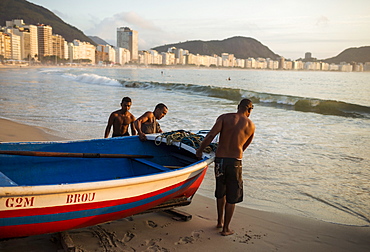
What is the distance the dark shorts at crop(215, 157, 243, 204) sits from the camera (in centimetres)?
417

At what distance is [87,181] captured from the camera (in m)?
3.93

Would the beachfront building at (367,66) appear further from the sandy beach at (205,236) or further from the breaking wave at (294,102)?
the sandy beach at (205,236)

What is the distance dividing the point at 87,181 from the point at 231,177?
5.29ft

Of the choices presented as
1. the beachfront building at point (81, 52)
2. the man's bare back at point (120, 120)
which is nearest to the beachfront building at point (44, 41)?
the beachfront building at point (81, 52)

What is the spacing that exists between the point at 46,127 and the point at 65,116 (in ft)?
8.42

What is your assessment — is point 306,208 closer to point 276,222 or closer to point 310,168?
point 276,222

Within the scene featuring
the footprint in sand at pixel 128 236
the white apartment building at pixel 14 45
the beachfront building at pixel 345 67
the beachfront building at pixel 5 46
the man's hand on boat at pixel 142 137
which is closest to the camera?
the footprint in sand at pixel 128 236

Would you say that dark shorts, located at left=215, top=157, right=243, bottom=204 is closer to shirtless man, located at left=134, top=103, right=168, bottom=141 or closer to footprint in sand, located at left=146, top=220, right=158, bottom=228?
footprint in sand, located at left=146, top=220, right=158, bottom=228

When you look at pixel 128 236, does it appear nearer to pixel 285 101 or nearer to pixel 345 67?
pixel 285 101

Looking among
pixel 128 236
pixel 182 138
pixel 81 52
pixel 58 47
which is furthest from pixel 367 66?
pixel 128 236

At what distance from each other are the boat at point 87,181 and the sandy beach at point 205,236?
0.96ft

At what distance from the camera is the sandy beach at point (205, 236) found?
384 cm

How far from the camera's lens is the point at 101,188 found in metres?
3.47

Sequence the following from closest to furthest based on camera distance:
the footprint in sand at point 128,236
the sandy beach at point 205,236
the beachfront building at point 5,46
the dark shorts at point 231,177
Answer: the sandy beach at point 205,236
the footprint in sand at point 128,236
the dark shorts at point 231,177
the beachfront building at point 5,46
